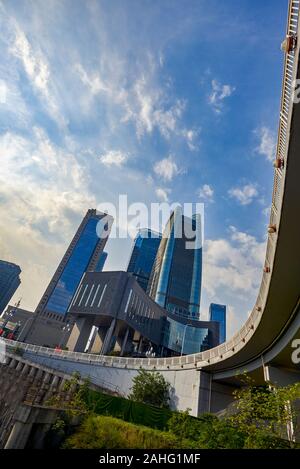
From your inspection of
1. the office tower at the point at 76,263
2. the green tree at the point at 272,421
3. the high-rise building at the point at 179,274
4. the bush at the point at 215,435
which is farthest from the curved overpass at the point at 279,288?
the office tower at the point at 76,263

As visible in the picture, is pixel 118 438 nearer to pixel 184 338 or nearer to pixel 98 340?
pixel 98 340

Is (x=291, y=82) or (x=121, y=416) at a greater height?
(x=291, y=82)

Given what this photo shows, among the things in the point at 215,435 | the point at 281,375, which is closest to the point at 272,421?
the point at 215,435

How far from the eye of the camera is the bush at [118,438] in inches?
540

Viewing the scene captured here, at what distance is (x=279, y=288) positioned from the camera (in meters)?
14.8

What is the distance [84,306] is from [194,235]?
408 feet

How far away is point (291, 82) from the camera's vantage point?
7.85m

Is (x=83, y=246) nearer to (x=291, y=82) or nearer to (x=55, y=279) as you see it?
(x=55, y=279)

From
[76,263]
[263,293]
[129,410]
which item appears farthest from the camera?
[76,263]

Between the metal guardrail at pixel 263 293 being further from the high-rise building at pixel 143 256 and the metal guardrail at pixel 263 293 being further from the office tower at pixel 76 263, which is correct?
the high-rise building at pixel 143 256

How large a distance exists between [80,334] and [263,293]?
186ft

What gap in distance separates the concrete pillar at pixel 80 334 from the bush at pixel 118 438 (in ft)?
158

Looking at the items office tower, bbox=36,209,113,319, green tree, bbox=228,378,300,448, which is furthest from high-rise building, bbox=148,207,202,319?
green tree, bbox=228,378,300,448
